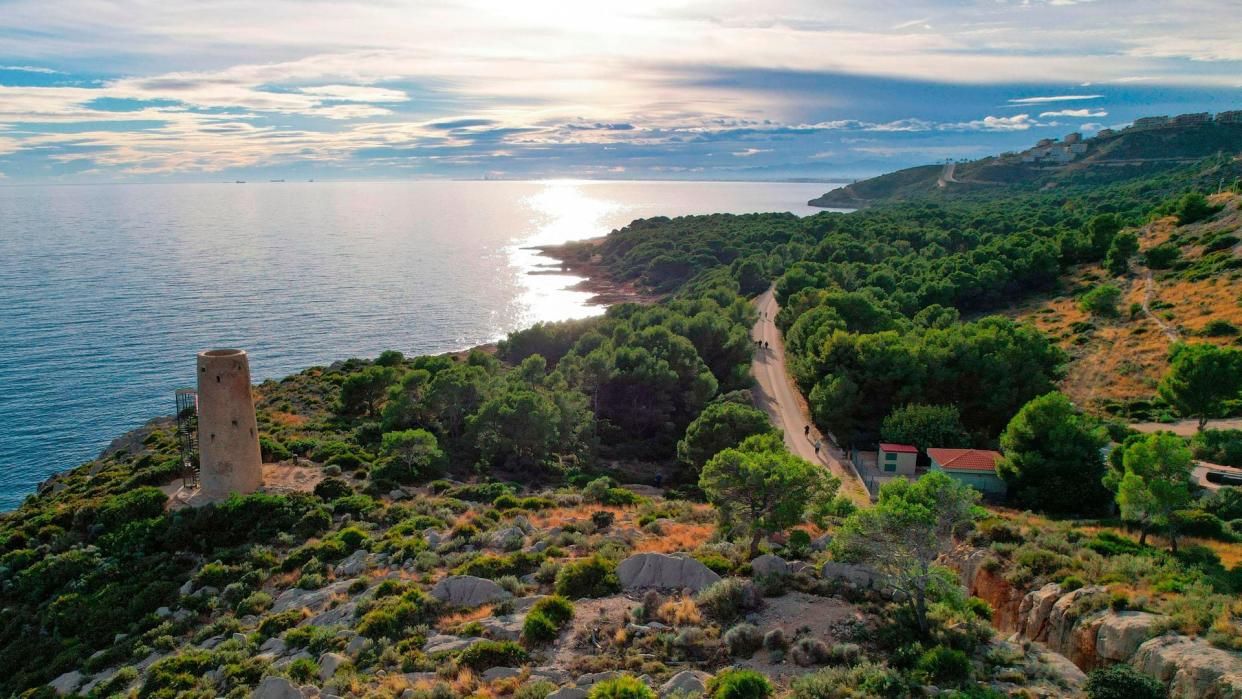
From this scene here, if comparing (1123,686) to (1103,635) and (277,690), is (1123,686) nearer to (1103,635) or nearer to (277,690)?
(1103,635)

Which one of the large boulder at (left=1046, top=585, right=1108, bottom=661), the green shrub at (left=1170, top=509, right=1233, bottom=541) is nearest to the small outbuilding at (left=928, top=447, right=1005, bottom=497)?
the green shrub at (left=1170, top=509, right=1233, bottom=541)

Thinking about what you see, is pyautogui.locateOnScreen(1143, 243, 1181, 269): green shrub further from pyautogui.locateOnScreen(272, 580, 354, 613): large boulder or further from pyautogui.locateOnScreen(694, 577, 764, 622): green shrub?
pyautogui.locateOnScreen(272, 580, 354, 613): large boulder

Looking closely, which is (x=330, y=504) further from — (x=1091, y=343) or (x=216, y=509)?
(x=1091, y=343)

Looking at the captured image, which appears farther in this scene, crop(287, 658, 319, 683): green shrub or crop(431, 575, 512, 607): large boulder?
crop(431, 575, 512, 607): large boulder

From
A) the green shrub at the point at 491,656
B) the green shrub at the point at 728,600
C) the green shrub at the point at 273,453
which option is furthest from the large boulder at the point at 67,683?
the green shrub at the point at 728,600

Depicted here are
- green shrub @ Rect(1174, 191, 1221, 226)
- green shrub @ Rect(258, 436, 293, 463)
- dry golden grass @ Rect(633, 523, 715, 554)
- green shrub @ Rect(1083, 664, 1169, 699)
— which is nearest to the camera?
green shrub @ Rect(1083, 664, 1169, 699)

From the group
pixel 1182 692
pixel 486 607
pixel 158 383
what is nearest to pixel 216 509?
pixel 486 607

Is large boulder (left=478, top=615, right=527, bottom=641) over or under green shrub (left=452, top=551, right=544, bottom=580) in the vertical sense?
over
